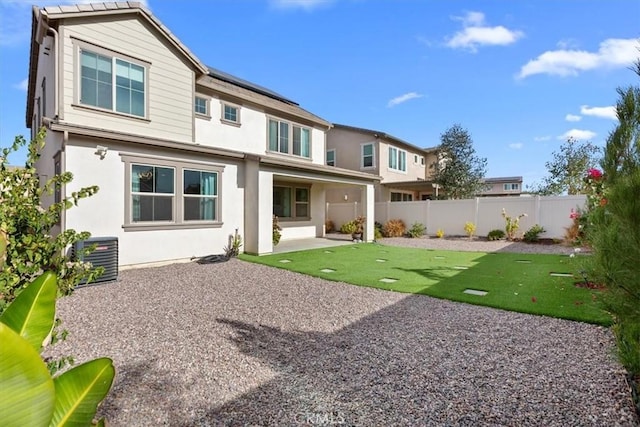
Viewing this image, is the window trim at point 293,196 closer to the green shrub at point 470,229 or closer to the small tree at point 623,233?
the green shrub at point 470,229

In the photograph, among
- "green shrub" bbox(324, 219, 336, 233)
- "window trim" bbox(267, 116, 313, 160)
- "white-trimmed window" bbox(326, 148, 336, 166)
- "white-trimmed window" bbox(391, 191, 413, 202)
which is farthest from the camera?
"white-trimmed window" bbox(391, 191, 413, 202)

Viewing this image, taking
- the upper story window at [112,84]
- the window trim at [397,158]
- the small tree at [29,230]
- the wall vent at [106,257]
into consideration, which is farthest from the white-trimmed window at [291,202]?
the small tree at [29,230]

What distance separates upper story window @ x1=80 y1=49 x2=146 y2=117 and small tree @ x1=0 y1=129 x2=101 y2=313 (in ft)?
25.0

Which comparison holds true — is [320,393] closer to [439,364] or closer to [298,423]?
[298,423]

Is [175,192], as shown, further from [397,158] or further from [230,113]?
[397,158]

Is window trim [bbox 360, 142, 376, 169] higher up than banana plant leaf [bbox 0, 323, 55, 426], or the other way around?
window trim [bbox 360, 142, 376, 169]

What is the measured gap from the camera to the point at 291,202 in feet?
53.3

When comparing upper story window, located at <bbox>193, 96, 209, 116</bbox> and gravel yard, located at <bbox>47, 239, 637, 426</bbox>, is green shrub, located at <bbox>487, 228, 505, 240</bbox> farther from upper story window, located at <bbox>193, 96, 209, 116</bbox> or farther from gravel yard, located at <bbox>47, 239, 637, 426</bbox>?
upper story window, located at <bbox>193, 96, 209, 116</bbox>

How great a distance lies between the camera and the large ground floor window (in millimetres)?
9133

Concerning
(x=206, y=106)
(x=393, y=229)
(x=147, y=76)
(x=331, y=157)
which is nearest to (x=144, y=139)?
(x=147, y=76)

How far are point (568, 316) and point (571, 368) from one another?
1954 mm

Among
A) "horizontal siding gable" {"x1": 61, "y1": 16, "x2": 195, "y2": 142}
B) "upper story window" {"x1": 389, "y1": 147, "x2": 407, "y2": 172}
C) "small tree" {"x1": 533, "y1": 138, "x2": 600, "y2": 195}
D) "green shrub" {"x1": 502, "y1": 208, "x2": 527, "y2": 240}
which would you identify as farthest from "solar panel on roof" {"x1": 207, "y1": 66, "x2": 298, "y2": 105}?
"small tree" {"x1": 533, "y1": 138, "x2": 600, "y2": 195}

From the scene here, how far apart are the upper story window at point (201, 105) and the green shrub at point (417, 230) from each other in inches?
485

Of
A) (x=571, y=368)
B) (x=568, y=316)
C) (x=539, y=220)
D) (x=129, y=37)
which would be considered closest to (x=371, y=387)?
(x=571, y=368)
